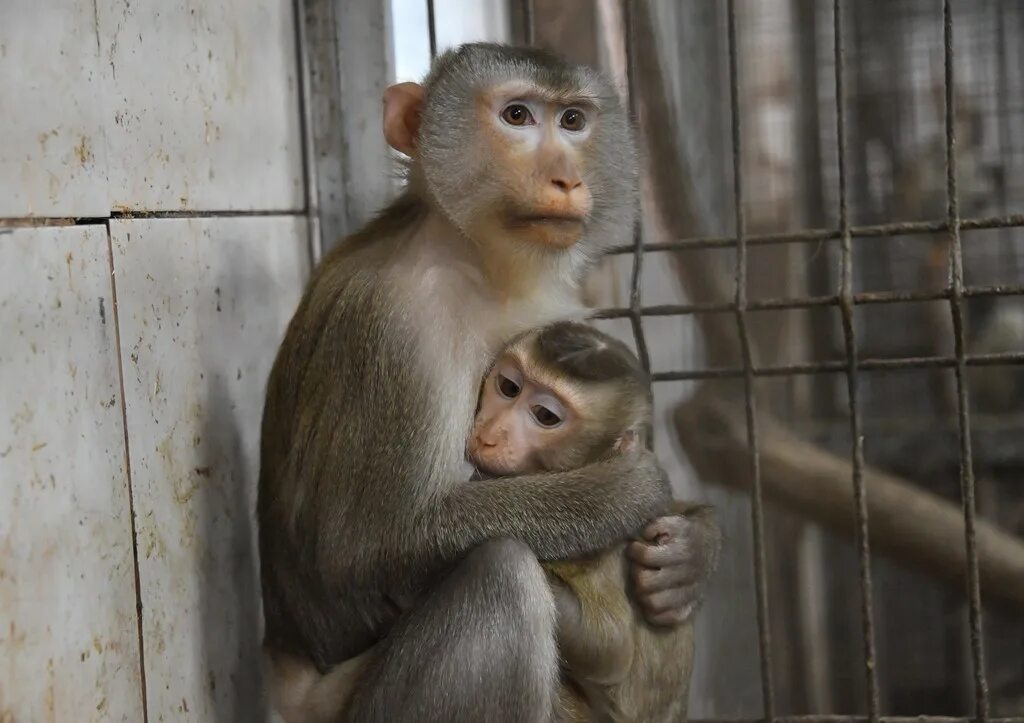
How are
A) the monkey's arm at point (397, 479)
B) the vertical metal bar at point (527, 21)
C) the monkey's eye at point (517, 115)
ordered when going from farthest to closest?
the vertical metal bar at point (527, 21) → the monkey's eye at point (517, 115) → the monkey's arm at point (397, 479)

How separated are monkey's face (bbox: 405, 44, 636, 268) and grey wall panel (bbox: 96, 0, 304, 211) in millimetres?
515

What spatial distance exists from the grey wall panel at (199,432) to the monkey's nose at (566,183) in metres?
0.85

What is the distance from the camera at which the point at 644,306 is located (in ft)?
12.2

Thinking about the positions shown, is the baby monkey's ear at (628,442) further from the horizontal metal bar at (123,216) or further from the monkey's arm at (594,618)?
the horizontal metal bar at (123,216)

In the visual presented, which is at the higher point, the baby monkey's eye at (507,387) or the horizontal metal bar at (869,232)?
the horizontal metal bar at (869,232)

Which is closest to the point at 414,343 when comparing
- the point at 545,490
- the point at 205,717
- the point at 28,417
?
the point at 545,490

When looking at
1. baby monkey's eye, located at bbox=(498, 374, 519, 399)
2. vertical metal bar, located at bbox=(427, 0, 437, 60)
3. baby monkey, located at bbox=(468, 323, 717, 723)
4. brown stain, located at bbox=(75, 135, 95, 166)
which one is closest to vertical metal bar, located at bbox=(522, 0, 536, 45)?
vertical metal bar, located at bbox=(427, 0, 437, 60)

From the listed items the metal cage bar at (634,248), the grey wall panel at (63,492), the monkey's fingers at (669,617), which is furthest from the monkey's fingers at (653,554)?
the grey wall panel at (63,492)

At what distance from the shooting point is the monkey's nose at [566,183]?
256cm

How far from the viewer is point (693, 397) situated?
4.33 meters

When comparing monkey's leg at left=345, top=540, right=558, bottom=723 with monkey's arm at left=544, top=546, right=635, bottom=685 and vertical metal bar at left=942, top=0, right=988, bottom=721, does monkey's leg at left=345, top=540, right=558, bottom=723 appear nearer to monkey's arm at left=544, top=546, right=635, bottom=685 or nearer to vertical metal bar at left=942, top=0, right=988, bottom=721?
monkey's arm at left=544, top=546, right=635, bottom=685

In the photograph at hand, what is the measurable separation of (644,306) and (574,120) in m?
1.05

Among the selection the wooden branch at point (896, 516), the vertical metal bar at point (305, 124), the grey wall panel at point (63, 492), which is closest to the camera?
the grey wall panel at point (63, 492)

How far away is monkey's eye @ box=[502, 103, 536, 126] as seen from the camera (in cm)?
266
